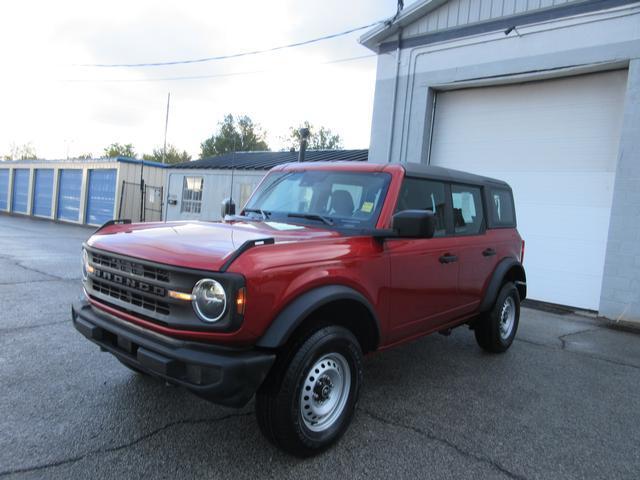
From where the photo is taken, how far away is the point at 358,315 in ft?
10.7

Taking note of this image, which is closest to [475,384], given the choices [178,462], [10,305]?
[178,462]

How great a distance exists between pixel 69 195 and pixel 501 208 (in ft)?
85.2

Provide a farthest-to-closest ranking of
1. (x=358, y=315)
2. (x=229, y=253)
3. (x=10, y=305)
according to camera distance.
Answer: (x=10, y=305)
(x=358, y=315)
(x=229, y=253)

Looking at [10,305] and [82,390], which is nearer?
[82,390]

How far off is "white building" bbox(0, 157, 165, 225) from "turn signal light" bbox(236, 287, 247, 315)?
20.1m

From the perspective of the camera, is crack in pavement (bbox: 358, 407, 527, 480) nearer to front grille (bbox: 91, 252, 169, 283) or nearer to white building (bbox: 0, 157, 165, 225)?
front grille (bbox: 91, 252, 169, 283)

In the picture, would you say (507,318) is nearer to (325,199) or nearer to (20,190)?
(325,199)

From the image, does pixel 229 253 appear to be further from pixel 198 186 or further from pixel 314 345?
pixel 198 186

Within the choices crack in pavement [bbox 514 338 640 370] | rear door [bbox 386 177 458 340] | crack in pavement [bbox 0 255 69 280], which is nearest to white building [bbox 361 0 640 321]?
crack in pavement [bbox 514 338 640 370]

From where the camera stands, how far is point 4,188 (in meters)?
32.4

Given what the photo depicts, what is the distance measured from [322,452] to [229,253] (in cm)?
140

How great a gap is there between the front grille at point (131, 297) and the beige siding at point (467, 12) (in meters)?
8.86

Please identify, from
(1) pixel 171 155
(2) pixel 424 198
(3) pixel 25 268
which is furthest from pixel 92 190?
→ (1) pixel 171 155

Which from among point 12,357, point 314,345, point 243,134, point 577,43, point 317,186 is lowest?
point 12,357
